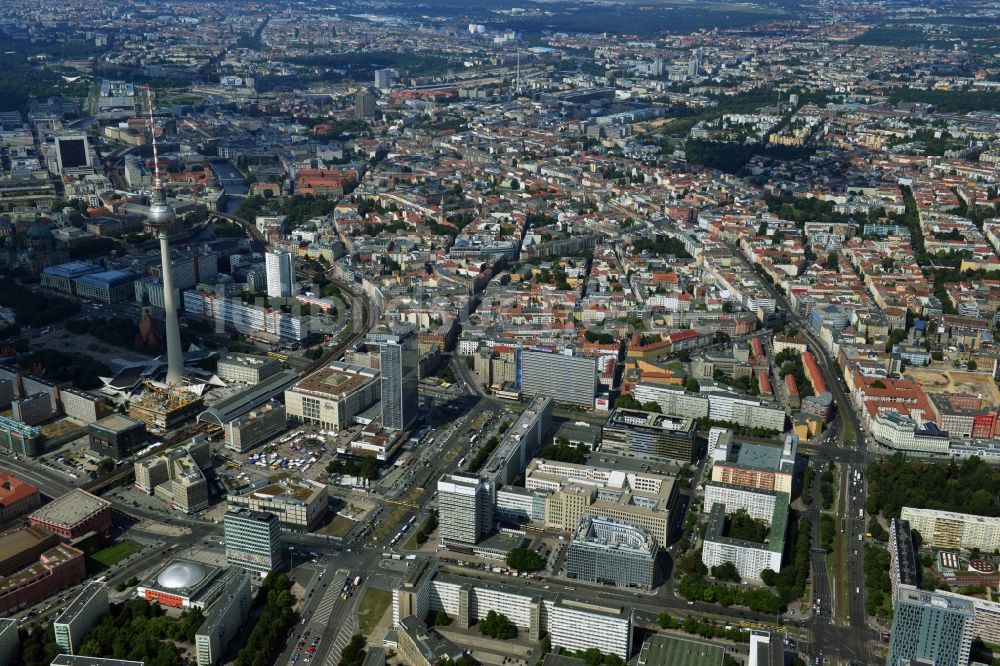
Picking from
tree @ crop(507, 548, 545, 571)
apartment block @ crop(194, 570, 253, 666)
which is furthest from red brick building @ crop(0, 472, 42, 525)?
tree @ crop(507, 548, 545, 571)

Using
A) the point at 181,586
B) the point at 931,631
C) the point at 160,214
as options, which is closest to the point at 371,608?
the point at 181,586

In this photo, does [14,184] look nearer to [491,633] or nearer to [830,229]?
[830,229]

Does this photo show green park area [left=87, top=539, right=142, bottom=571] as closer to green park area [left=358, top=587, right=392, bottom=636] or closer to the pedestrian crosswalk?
the pedestrian crosswalk

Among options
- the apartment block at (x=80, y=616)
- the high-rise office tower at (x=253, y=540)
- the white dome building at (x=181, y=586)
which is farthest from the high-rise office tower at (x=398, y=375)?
the apartment block at (x=80, y=616)

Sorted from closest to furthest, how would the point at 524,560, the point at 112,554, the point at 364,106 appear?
the point at 524,560, the point at 112,554, the point at 364,106

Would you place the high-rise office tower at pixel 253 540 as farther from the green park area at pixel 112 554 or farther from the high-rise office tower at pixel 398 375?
the high-rise office tower at pixel 398 375

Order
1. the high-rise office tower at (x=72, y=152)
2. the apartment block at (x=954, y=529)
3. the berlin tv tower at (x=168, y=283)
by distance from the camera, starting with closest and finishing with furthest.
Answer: the apartment block at (x=954, y=529) < the berlin tv tower at (x=168, y=283) < the high-rise office tower at (x=72, y=152)

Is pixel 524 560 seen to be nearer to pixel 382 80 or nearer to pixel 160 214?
pixel 160 214
